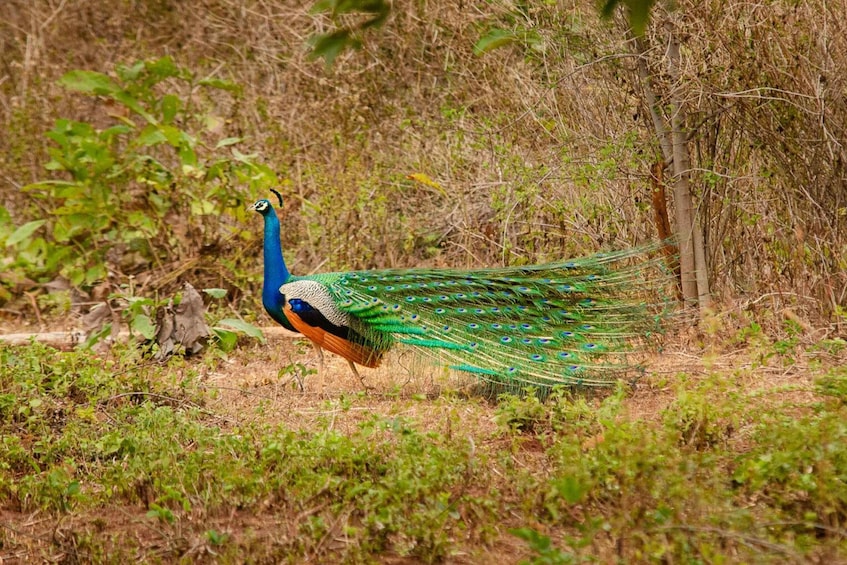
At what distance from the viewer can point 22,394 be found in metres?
5.45

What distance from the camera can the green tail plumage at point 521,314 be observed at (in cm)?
534

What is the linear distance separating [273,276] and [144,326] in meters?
1.23

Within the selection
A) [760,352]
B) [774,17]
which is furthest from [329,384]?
[774,17]

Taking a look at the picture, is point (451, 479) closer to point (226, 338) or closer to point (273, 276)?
point (273, 276)

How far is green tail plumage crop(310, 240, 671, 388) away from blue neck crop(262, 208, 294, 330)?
310 mm

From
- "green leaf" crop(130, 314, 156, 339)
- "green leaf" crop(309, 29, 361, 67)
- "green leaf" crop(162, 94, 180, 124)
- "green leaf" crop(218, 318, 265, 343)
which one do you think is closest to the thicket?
"green leaf" crop(162, 94, 180, 124)

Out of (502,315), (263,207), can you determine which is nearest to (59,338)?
(263,207)

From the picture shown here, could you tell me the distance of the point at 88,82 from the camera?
8.34 meters

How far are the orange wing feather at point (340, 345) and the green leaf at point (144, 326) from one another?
4.50 ft

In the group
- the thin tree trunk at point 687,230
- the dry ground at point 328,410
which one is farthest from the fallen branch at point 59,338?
the thin tree trunk at point 687,230

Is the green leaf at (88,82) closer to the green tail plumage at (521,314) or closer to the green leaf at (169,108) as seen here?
the green leaf at (169,108)

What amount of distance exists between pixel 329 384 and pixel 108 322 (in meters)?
1.86

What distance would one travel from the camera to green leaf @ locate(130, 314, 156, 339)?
678cm

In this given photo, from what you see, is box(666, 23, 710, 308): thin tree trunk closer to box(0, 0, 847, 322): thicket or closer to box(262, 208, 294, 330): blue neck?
box(0, 0, 847, 322): thicket
